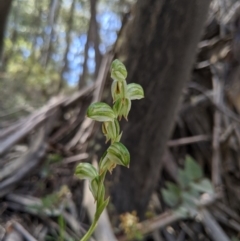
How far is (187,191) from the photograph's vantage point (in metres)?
1.68

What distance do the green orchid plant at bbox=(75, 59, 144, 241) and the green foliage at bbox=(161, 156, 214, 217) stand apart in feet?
3.11

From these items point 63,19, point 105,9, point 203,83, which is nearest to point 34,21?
point 63,19

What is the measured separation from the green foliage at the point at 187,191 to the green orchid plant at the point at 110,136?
949mm

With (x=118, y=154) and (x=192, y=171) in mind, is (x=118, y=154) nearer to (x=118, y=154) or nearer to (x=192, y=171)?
(x=118, y=154)

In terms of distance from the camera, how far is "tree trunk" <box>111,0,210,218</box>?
144cm

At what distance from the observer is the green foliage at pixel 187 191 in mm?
1633

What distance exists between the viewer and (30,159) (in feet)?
6.19

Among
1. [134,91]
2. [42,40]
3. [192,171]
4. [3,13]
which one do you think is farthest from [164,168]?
[42,40]

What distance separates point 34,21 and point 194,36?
9.84 m

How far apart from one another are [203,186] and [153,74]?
1.49ft

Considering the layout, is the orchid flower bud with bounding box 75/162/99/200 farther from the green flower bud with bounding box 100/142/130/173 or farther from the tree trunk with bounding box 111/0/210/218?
the tree trunk with bounding box 111/0/210/218

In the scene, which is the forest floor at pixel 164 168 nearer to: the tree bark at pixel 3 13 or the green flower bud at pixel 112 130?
the green flower bud at pixel 112 130

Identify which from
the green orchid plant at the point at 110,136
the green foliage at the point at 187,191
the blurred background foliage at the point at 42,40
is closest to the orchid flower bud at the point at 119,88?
the green orchid plant at the point at 110,136

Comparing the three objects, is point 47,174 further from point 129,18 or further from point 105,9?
point 105,9
